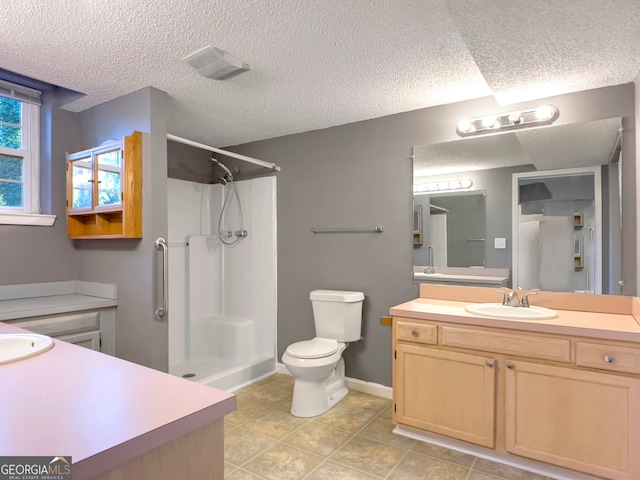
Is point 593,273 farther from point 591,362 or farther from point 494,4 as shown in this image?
point 494,4

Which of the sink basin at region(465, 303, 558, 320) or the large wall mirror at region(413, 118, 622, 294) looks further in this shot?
the large wall mirror at region(413, 118, 622, 294)

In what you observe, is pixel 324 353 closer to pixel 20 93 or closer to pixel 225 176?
pixel 225 176

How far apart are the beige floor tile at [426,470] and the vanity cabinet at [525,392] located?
17cm

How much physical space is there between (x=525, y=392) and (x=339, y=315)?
1358mm

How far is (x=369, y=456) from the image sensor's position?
7.11ft

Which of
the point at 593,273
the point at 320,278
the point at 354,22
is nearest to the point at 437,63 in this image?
the point at 354,22

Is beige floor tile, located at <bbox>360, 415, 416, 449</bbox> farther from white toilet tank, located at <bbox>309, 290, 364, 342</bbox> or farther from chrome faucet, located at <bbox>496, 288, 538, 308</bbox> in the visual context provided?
chrome faucet, located at <bbox>496, 288, 538, 308</bbox>

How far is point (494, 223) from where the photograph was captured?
2.61 meters

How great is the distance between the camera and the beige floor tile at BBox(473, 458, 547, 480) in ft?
6.49

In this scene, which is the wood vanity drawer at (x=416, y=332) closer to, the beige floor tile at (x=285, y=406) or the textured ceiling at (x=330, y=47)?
the beige floor tile at (x=285, y=406)

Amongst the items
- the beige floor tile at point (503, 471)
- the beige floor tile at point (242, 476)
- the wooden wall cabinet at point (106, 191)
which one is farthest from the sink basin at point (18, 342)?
the beige floor tile at point (503, 471)

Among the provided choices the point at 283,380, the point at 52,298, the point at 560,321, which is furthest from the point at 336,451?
the point at 52,298

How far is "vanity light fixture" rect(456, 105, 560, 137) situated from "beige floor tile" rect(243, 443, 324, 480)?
2.32 metres

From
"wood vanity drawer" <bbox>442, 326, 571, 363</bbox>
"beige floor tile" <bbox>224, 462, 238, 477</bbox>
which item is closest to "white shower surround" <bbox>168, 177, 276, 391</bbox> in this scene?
"beige floor tile" <bbox>224, 462, 238, 477</bbox>
